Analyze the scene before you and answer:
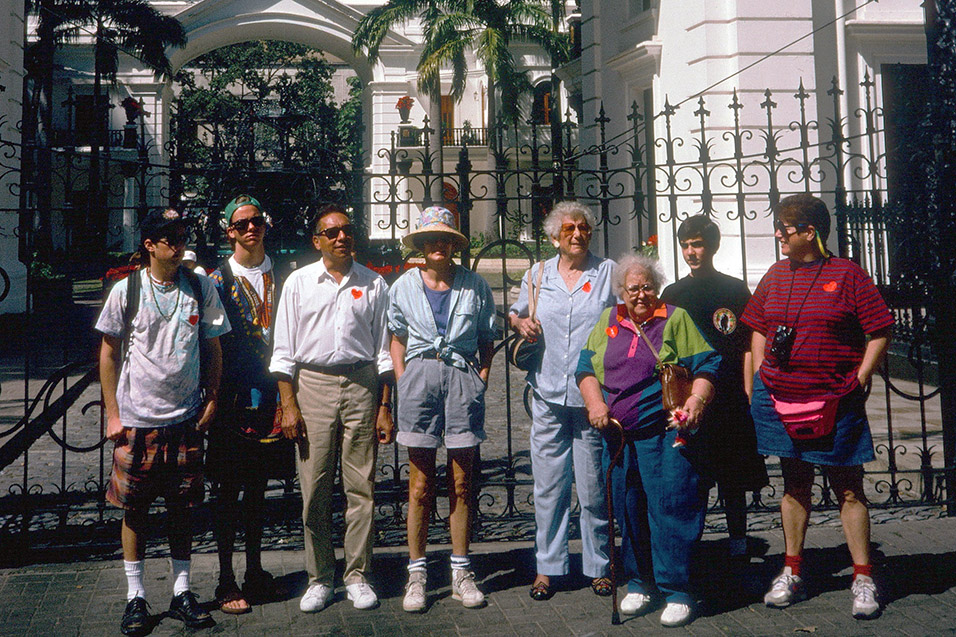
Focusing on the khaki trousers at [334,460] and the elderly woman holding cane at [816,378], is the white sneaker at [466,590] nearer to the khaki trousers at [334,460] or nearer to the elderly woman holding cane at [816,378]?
the khaki trousers at [334,460]

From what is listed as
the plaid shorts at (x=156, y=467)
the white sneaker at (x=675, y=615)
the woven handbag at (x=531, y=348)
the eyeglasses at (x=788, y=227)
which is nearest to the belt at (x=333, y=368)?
the plaid shorts at (x=156, y=467)

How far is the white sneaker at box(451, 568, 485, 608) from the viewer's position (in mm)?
4906

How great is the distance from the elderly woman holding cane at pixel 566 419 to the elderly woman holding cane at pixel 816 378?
88cm

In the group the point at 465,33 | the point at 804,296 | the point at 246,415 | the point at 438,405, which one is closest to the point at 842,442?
the point at 804,296

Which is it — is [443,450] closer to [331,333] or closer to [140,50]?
[331,333]

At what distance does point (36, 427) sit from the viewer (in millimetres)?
5805

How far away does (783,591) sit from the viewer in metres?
4.80

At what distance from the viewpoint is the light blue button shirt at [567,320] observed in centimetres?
498

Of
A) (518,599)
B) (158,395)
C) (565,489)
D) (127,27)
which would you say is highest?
(127,27)

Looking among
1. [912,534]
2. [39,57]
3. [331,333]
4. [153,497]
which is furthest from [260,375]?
[39,57]

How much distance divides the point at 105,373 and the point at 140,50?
3030 centimetres

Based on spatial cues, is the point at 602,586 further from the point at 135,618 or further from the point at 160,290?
the point at 160,290

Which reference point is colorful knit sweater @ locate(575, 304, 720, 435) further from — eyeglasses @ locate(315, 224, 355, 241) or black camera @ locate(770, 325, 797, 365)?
eyeglasses @ locate(315, 224, 355, 241)

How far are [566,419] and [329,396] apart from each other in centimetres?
127
